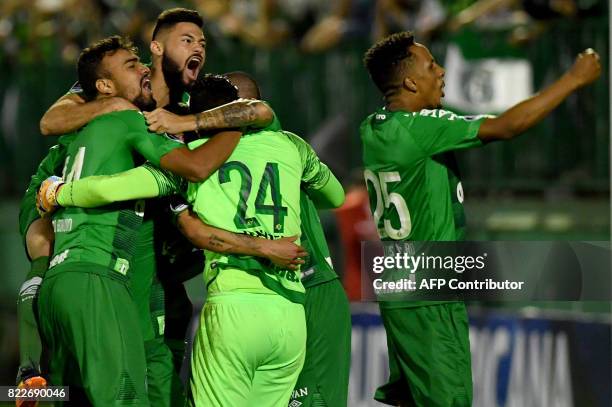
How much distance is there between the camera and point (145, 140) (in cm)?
661

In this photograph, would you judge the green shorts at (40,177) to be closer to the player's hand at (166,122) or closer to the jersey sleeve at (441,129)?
the player's hand at (166,122)

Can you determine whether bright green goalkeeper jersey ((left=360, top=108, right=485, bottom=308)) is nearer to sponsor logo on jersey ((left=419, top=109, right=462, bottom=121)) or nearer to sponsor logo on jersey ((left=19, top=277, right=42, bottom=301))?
sponsor logo on jersey ((left=419, top=109, right=462, bottom=121))

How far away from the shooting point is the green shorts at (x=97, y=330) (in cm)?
638

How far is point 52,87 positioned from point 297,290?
7.44 m

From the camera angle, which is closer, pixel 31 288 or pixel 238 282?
pixel 238 282

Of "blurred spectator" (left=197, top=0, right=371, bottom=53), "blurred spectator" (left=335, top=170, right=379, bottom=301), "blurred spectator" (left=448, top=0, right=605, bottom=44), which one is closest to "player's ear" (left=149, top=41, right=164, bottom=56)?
"blurred spectator" (left=335, top=170, right=379, bottom=301)

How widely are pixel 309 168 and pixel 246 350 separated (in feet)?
3.85

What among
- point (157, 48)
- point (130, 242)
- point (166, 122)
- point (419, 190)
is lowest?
point (130, 242)

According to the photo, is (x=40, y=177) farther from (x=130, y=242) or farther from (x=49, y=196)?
(x=130, y=242)

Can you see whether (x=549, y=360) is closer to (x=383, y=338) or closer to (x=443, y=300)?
(x=383, y=338)

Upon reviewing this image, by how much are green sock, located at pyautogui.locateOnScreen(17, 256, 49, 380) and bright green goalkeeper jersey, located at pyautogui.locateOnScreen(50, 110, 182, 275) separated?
0.75 meters

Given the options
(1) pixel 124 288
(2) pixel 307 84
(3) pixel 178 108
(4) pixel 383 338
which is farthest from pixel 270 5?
(1) pixel 124 288

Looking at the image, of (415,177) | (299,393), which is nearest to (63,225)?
(299,393)

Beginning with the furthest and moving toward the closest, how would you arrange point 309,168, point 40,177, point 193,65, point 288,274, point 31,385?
point 193,65 < point 40,177 < point 31,385 < point 309,168 < point 288,274
